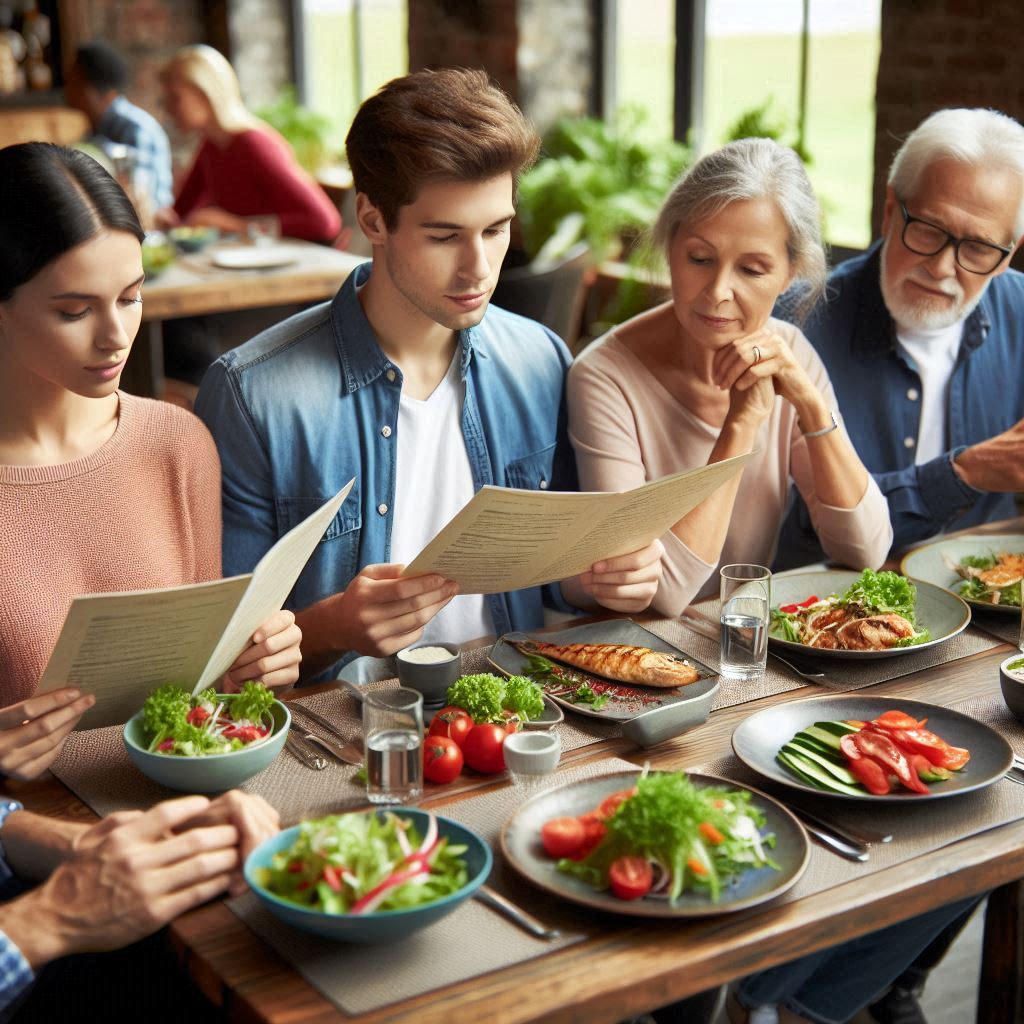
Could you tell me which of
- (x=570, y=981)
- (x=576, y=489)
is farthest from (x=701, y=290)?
(x=570, y=981)

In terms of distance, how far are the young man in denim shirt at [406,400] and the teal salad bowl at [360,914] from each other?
54 centimetres

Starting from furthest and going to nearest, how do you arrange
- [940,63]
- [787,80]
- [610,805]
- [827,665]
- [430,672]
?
[787,80], [940,63], [827,665], [430,672], [610,805]

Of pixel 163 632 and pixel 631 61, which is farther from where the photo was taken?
pixel 631 61

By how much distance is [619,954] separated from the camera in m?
1.23

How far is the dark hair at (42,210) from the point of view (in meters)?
1.67

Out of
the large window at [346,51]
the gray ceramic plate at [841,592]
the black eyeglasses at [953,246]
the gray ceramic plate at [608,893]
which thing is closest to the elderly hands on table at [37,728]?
the gray ceramic plate at [608,893]

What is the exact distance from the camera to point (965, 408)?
8.75 ft

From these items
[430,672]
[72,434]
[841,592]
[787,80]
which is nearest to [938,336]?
[841,592]

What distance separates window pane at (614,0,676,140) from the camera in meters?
5.54

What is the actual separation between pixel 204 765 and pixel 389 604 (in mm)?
383

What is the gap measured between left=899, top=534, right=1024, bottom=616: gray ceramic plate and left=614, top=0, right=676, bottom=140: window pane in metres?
3.68

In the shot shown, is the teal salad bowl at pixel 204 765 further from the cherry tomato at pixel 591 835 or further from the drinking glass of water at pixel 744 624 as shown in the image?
the drinking glass of water at pixel 744 624

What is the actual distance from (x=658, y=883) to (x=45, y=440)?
103cm

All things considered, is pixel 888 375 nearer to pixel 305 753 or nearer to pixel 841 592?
pixel 841 592
